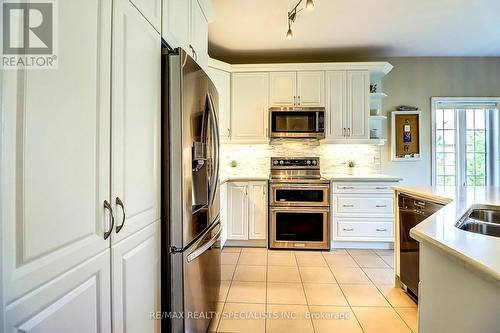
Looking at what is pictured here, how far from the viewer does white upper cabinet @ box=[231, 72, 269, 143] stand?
3.65m

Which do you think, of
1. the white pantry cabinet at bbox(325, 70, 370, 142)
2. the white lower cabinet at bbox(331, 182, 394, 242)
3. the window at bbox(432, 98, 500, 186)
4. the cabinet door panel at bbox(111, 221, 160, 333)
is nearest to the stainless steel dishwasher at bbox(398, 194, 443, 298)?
the white lower cabinet at bbox(331, 182, 394, 242)

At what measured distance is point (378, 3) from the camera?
8.44 feet

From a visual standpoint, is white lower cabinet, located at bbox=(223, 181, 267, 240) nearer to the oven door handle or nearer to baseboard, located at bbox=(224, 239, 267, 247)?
baseboard, located at bbox=(224, 239, 267, 247)

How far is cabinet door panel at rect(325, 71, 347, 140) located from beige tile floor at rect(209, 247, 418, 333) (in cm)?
161

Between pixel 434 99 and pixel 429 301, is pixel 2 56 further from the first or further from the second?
→ pixel 434 99

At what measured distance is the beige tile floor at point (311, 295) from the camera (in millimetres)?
1850

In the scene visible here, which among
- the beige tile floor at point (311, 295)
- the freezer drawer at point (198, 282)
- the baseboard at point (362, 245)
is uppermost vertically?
the freezer drawer at point (198, 282)

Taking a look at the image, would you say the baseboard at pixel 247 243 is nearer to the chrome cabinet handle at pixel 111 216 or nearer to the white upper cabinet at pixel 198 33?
the white upper cabinet at pixel 198 33

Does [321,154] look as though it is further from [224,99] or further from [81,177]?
[81,177]

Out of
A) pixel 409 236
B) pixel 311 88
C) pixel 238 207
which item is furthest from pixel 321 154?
pixel 409 236

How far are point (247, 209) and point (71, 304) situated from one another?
2706 mm

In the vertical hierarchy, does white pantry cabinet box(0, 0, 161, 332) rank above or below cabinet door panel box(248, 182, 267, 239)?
above

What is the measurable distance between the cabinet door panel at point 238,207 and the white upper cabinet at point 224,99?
0.73 m

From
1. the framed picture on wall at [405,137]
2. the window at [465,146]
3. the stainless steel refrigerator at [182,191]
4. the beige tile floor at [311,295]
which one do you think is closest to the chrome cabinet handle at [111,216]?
the stainless steel refrigerator at [182,191]
